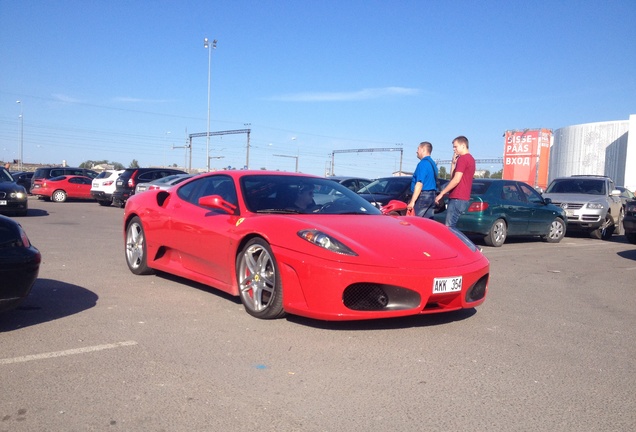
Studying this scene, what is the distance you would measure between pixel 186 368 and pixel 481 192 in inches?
366

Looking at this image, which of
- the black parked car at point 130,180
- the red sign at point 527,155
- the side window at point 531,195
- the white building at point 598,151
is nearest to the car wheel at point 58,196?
the black parked car at point 130,180

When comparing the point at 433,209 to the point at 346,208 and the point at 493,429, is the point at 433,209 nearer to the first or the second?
the point at 346,208

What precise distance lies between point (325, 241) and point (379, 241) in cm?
48

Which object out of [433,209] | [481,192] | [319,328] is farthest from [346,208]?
[481,192]

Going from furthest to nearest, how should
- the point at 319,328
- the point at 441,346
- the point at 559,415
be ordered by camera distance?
the point at 319,328, the point at 441,346, the point at 559,415

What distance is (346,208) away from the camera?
19.0ft

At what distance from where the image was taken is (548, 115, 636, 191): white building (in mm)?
45219

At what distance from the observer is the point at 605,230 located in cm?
1506

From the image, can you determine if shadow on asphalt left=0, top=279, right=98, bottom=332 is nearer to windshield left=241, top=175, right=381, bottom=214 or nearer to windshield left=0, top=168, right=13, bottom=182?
windshield left=241, top=175, right=381, bottom=214

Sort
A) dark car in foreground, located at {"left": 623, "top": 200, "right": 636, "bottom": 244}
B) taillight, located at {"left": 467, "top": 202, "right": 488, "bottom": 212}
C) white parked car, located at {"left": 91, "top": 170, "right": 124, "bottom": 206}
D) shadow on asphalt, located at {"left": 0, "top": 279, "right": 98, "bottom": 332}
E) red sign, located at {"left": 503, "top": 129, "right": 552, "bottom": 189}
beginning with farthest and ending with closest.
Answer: red sign, located at {"left": 503, "top": 129, "right": 552, "bottom": 189} < white parked car, located at {"left": 91, "top": 170, "right": 124, "bottom": 206} < dark car in foreground, located at {"left": 623, "top": 200, "right": 636, "bottom": 244} < taillight, located at {"left": 467, "top": 202, "right": 488, "bottom": 212} < shadow on asphalt, located at {"left": 0, "top": 279, "right": 98, "bottom": 332}

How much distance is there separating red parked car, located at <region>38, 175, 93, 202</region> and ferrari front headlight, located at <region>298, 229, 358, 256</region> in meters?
23.5

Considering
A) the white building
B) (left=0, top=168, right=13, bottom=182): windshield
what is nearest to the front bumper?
(left=0, top=168, right=13, bottom=182): windshield

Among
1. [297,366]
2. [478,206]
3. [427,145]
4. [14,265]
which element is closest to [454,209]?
[427,145]

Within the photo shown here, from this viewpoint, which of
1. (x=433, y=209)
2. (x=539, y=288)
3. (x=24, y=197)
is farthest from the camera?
(x=24, y=197)
